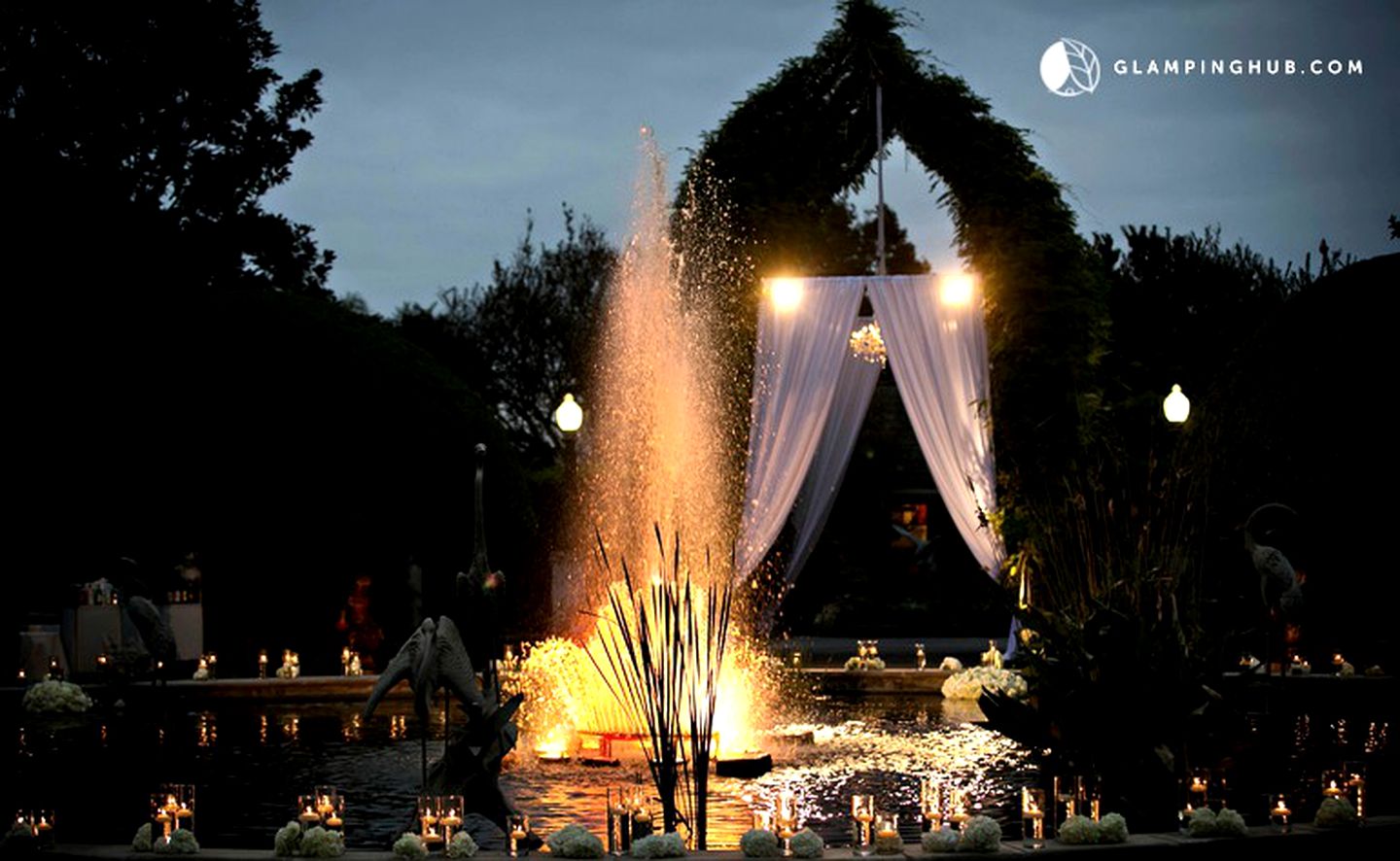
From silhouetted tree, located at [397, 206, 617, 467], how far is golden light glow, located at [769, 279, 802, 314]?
19.4 m

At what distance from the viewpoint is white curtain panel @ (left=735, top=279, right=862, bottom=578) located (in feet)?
64.3

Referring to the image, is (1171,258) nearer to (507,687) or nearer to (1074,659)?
(507,687)

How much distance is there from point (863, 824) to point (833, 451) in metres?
11.3

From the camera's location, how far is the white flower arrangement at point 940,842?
8.67m

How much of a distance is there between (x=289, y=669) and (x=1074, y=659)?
398 inches

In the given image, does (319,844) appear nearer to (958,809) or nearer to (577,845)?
(577,845)

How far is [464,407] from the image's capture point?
26344mm

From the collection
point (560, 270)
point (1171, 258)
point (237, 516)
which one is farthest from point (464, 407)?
point (1171, 258)

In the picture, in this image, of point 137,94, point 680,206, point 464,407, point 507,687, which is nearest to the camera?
point 507,687

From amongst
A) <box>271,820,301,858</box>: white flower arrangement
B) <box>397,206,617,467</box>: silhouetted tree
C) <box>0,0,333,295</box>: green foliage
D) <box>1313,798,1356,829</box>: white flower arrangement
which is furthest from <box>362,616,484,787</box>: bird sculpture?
<box>397,206,617,467</box>: silhouetted tree

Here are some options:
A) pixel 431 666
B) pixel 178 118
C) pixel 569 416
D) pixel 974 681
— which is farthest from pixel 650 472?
pixel 178 118

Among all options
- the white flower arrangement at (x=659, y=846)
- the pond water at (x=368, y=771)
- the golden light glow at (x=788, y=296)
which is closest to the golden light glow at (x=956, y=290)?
the golden light glow at (x=788, y=296)

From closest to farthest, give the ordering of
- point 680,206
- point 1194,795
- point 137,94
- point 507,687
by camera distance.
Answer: point 1194,795, point 507,687, point 680,206, point 137,94

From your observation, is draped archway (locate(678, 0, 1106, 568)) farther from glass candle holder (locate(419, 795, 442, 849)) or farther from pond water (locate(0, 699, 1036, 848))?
glass candle holder (locate(419, 795, 442, 849))
